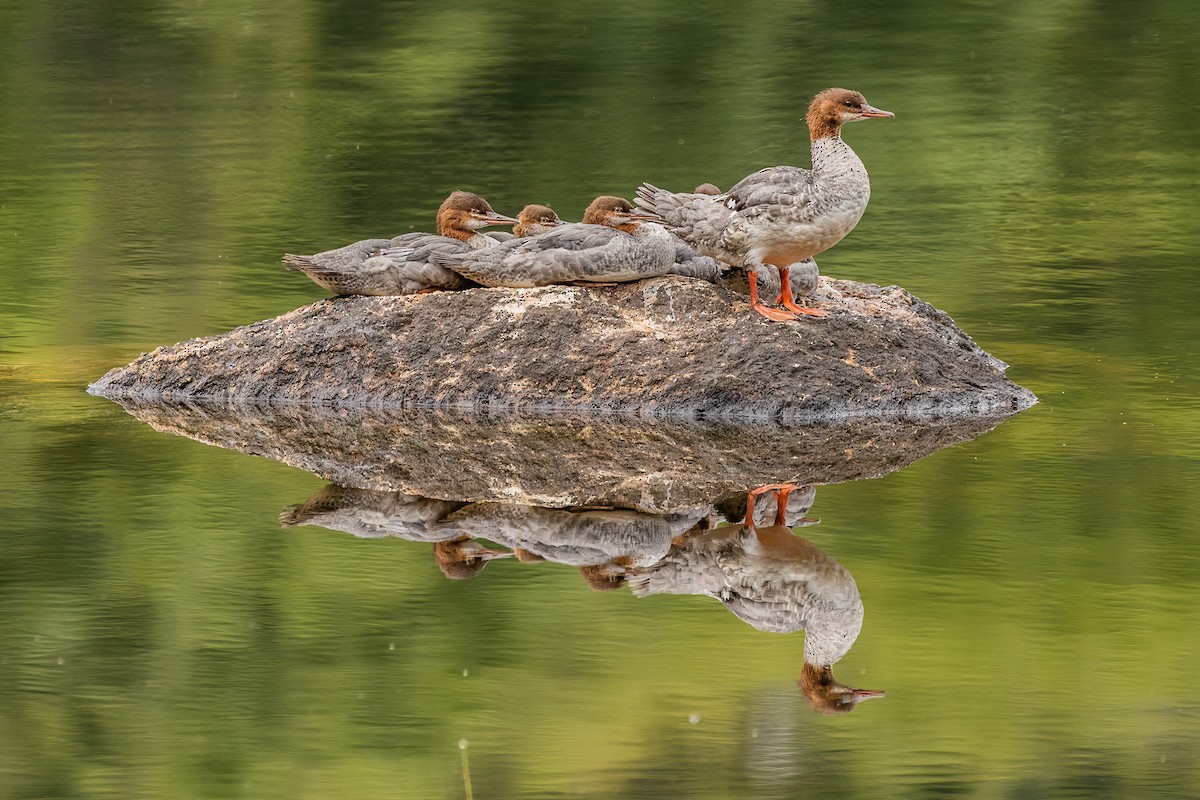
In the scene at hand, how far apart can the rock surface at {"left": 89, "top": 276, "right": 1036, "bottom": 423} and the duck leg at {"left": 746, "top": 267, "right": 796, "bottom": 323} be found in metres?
0.06

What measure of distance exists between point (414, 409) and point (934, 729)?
19.5 feet

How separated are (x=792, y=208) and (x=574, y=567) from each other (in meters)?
3.26

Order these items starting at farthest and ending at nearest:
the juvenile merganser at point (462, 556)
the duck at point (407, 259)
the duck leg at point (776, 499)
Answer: the duck at point (407, 259) < the duck leg at point (776, 499) < the juvenile merganser at point (462, 556)

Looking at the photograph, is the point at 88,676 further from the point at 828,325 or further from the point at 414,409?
the point at 828,325

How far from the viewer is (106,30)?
29.8 meters

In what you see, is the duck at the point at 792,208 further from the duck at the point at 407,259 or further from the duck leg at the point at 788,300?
the duck at the point at 407,259

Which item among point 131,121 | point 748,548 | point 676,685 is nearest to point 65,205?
point 131,121

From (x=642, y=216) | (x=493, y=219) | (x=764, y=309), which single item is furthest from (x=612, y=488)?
(x=493, y=219)

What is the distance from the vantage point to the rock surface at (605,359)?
11555 mm

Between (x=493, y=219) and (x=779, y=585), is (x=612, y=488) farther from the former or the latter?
(x=493, y=219)

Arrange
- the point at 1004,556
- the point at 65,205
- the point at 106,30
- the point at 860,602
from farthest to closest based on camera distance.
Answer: the point at 106,30, the point at 65,205, the point at 1004,556, the point at 860,602

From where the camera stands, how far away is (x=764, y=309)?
1177cm

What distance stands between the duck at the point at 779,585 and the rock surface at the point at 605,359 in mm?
2250

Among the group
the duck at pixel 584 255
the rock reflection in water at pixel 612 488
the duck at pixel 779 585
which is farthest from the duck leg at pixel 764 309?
the duck at pixel 779 585
